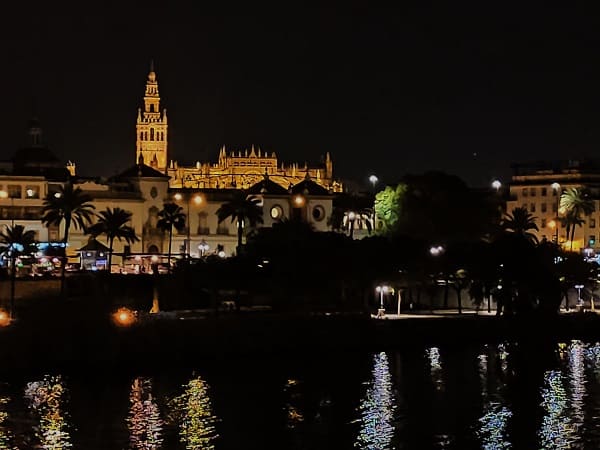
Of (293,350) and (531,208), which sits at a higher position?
(531,208)

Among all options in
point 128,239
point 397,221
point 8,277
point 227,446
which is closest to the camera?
point 227,446

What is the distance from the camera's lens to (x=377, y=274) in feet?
333

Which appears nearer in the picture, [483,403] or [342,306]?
[483,403]

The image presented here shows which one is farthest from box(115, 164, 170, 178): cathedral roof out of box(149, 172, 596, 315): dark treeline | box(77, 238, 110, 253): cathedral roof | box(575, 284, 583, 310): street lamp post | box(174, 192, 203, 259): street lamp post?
box(575, 284, 583, 310): street lamp post

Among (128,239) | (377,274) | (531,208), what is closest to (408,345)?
(377,274)

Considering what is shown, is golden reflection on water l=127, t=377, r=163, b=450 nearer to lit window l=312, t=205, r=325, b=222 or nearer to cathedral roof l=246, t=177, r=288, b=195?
cathedral roof l=246, t=177, r=288, b=195

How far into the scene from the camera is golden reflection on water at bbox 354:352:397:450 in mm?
54625

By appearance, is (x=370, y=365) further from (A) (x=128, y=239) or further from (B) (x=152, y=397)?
(A) (x=128, y=239)

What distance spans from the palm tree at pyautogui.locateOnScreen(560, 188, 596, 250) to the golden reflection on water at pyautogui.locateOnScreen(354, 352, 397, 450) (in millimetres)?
78335

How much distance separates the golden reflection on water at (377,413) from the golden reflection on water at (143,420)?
8178mm

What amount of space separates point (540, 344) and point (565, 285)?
21695mm

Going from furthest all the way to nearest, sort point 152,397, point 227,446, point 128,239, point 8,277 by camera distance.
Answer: point 128,239
point 8,277
point 152,397
point 227,446

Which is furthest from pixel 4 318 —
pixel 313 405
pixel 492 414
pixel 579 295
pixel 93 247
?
pixel 579 295

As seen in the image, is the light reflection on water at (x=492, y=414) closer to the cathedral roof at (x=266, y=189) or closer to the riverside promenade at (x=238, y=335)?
the riverside promenade at (x=238, y=335)
